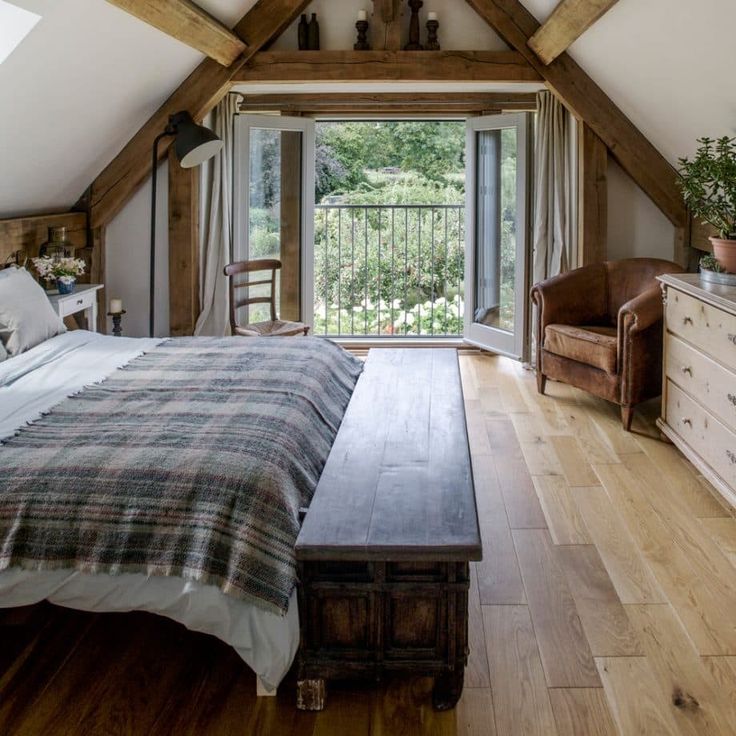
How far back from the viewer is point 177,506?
2.29 meters

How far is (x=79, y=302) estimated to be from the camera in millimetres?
5207

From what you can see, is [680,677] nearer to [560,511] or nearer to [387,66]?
[560,511]

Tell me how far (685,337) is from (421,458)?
1.84 metres

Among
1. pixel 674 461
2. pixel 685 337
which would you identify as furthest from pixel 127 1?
pixel 674 461

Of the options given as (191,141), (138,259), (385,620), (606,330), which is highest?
(191,141)

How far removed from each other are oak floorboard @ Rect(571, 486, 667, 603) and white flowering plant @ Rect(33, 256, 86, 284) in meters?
3.01

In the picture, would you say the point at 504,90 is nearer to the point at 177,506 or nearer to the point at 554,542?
the point at 554,542

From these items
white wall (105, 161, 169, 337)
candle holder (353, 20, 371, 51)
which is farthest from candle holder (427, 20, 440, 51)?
white wall (105, 161, 169, 337)

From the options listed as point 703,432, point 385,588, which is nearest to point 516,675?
point 385,588

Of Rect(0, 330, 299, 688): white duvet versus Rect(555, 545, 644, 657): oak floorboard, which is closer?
Rect(0, 330, 299, 688): white duvet

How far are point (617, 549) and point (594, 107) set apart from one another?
131 inches

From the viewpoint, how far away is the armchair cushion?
471cm

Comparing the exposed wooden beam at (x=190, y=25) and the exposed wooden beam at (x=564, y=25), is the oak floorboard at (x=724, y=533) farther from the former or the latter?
the exposed wooden beam at (x=190, y=25)

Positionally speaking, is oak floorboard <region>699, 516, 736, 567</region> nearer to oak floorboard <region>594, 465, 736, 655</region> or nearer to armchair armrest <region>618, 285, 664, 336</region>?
oak floorboard <region>594, 465, 736, 655</region>
